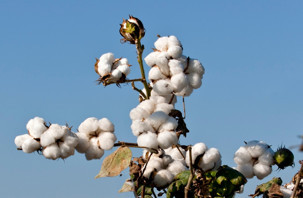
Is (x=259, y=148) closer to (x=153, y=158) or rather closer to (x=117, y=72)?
(x=153, y=158)

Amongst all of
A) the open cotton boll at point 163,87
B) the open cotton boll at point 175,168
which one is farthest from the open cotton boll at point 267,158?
the open cotton boll at point 163,87

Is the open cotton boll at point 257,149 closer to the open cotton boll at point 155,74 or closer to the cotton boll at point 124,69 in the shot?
the open cotton boll at point 155,74

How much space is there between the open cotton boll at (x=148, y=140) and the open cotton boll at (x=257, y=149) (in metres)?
0.71

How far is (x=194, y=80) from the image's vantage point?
11.9ft

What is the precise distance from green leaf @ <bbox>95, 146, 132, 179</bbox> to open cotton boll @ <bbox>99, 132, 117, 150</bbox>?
5 centimetres

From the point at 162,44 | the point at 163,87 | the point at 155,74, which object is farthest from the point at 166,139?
the point at 162,44

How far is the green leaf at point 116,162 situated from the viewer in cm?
346

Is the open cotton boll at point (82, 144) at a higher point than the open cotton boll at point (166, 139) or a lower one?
higher

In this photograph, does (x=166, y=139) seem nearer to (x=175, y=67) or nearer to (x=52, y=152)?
(x=175, y=67)

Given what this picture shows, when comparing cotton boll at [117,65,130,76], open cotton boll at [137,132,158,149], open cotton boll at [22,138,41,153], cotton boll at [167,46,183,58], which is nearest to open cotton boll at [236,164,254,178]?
open cotton boll at [137,132,158,149]

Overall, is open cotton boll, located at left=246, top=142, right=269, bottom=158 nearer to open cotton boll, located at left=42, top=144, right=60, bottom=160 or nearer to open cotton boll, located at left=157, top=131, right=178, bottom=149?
open cotton boll, located at left=157, top=131, right=178, bottom=149

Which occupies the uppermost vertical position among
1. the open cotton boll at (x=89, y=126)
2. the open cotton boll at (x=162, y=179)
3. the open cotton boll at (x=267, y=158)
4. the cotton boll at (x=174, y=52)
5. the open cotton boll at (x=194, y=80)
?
the cotton boll at (x=174, y=52)

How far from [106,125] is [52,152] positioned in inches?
15.9

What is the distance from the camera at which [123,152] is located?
3512mm
